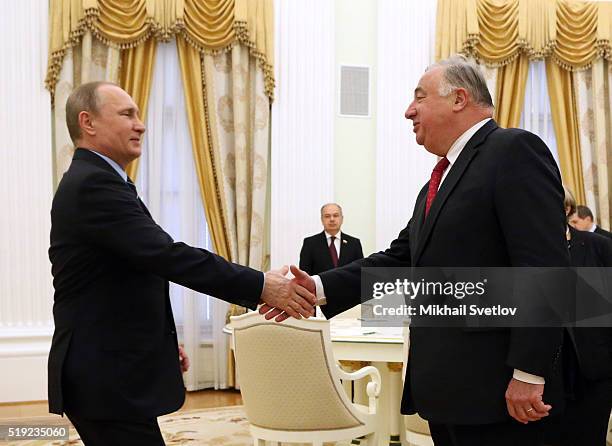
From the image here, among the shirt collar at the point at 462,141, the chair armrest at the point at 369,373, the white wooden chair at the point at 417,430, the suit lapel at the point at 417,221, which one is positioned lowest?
the white wooden chair at the point at 417,430

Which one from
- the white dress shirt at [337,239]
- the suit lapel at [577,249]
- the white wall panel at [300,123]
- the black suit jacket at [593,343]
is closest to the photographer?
the black suit jacket at [593,343]

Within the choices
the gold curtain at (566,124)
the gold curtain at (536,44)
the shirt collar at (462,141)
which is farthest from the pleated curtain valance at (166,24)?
the shirt collar at (462,141)

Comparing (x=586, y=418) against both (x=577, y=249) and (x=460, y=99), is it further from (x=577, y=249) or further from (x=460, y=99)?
(x=460, y=99)

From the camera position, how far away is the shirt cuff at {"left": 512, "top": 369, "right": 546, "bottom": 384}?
185 centimetres

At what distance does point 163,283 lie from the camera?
232 cm

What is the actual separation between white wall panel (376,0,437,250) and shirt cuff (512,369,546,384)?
5786 millimetres

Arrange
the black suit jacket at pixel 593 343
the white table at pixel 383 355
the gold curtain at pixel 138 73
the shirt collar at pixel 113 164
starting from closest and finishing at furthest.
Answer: the shirt collar at pixel 113 164 < the black suit jacket at pixel 593 343 < the white table at pixel 383 355 < the gold curtain at pixel 138 73

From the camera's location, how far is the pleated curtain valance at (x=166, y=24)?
6766 mm

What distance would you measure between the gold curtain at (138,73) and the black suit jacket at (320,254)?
1796mm

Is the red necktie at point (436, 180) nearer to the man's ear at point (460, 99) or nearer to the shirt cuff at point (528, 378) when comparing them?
the man's ear at point (460, 99)

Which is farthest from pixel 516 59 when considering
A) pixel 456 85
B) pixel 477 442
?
pixel 477 442

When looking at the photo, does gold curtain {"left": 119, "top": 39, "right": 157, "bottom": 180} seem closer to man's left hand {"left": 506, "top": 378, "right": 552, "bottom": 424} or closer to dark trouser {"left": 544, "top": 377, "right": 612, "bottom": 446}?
dark trouser {"left": 544, "top": 377, "right": 612, "bottom": 446}

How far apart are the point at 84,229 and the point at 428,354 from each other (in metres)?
1.05

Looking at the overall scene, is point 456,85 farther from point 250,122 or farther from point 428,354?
point 250,122
